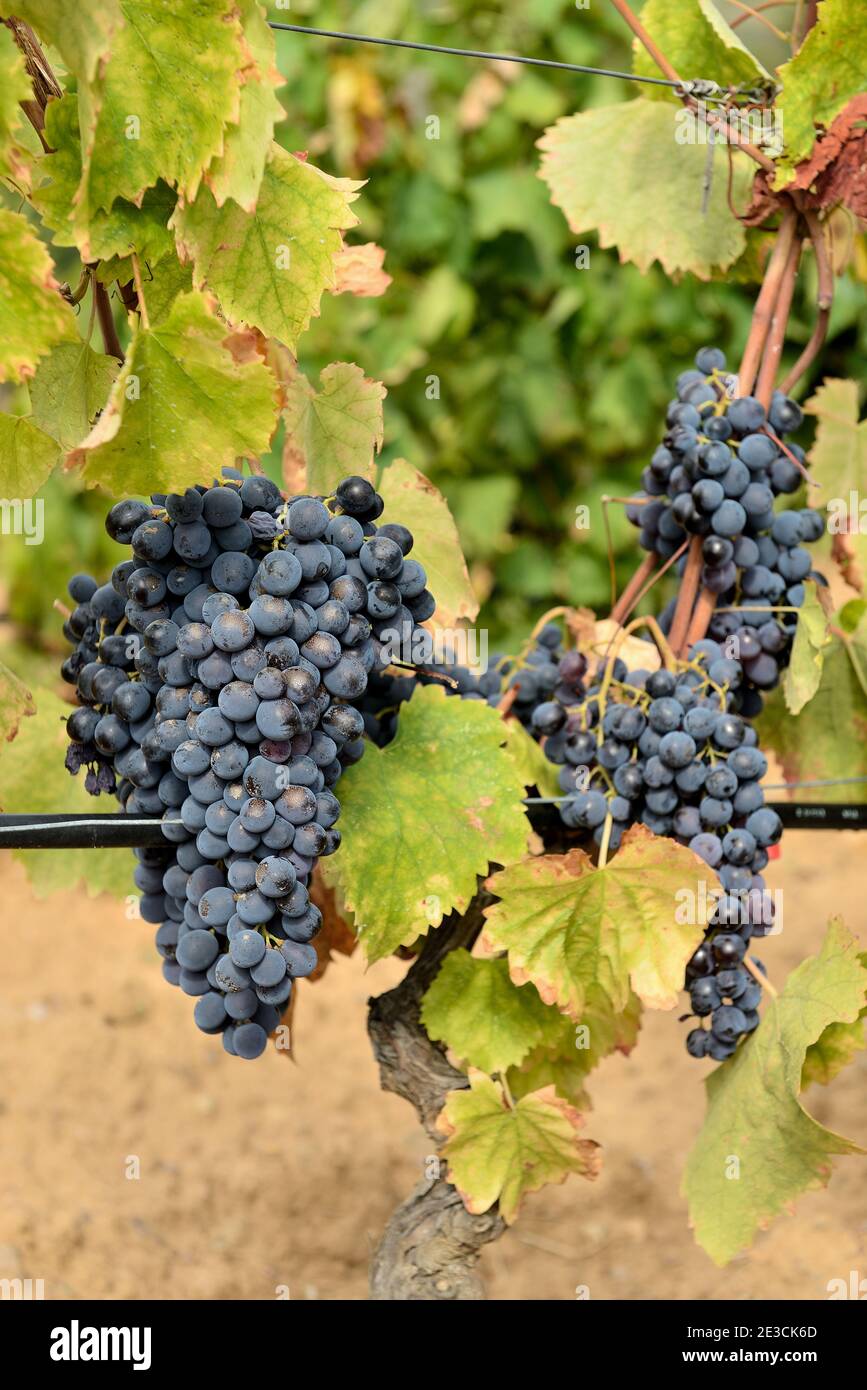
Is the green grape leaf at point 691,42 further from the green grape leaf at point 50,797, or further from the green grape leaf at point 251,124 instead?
the green grape leaf at point 50,797

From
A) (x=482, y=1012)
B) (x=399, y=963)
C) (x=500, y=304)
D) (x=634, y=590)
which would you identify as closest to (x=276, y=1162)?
(x=399, y=963)

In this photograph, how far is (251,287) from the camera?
0.86 metres

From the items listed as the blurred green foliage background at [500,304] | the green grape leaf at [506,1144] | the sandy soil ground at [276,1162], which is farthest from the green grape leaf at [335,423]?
the blurred green foliage background at [500,304]

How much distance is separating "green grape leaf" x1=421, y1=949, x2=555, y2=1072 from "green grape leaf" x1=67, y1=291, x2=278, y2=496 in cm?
49

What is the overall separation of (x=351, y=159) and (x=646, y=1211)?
218 cm

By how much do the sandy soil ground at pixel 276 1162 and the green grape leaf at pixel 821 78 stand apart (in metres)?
1.12

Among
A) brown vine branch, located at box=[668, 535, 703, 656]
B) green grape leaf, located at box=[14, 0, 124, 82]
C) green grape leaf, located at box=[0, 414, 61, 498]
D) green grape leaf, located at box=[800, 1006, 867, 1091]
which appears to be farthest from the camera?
brown vine branch, located at box=[668, 535, 703, 656]

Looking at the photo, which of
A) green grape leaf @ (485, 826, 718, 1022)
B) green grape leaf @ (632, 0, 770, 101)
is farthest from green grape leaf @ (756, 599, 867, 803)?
green grape leaf @ (632, 0, 770, 101)

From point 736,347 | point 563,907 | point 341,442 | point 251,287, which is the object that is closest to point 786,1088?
point 563,907

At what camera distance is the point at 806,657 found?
1.07 m

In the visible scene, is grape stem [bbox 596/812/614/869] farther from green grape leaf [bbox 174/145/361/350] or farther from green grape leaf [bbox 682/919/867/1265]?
green grape leaf [bbox 174/145/361/350]

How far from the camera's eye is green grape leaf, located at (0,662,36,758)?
0.93 meters

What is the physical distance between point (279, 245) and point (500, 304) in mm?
2138

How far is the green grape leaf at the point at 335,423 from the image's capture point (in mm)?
997
